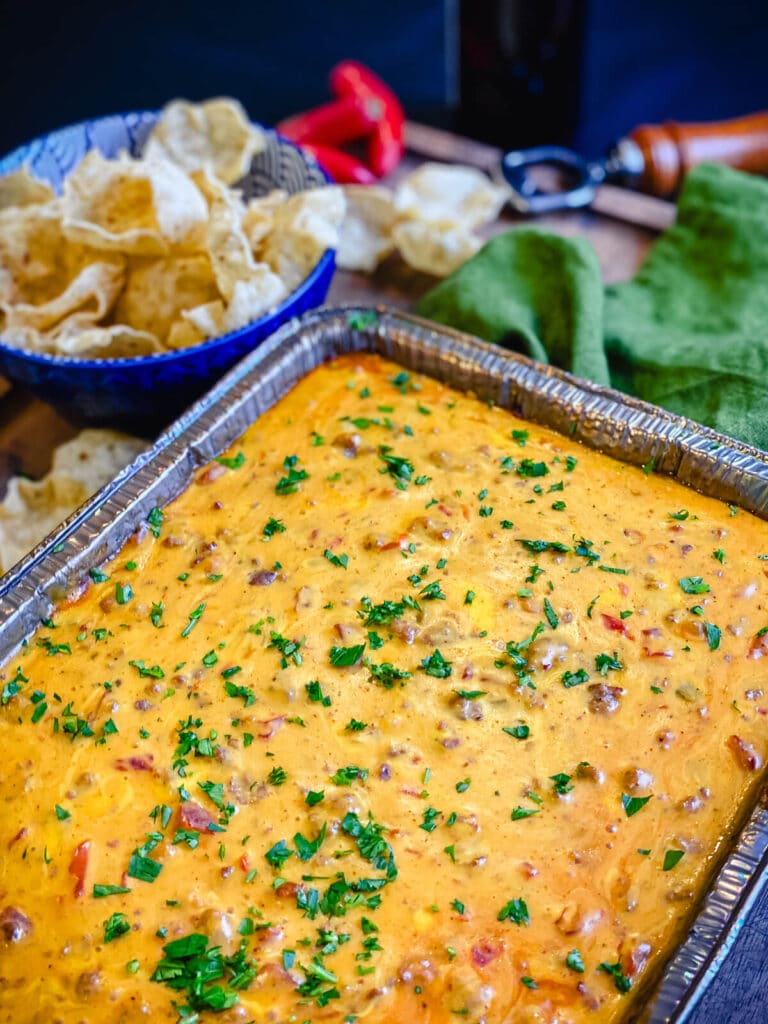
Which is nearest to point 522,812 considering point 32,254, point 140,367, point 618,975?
point 618,975

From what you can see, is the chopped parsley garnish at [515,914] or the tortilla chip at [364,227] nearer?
the chopped parsley garnish at [515,914]

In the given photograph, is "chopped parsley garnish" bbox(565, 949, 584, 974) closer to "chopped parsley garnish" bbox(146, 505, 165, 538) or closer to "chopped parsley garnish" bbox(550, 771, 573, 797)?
"chopped parsley garnish" bbox(550, 771, 573, 797)

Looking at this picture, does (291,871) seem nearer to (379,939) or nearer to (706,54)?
(379,939)

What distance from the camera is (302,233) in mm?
2725

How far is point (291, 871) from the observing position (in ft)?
5.93

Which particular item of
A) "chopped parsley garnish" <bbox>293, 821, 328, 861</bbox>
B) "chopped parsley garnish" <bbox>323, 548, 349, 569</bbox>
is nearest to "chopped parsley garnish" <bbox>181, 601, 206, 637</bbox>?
"chopped parsley garnish" <bbox>323, 548, 349, 569</bbox>

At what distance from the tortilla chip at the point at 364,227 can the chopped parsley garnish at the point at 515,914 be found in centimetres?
211

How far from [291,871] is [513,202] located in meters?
2.42

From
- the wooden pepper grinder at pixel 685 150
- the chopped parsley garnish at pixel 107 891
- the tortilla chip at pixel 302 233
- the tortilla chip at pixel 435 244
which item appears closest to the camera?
the chopped parsley garnish at pixel 107 891

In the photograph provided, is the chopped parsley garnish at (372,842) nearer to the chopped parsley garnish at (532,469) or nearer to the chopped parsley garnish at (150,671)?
the chopped parsley garnish at (150,671)

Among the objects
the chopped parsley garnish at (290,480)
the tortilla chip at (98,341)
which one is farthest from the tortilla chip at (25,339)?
the chopped parsley garnish at (290,480)

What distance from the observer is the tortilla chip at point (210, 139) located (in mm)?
3066

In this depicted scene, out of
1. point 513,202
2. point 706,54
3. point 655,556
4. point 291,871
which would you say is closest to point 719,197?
point 513,202

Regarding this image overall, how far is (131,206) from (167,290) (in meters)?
0.27
